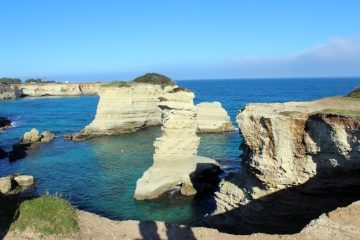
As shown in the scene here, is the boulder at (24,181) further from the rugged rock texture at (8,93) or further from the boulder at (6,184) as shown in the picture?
the rugged rock texture at (8,93)

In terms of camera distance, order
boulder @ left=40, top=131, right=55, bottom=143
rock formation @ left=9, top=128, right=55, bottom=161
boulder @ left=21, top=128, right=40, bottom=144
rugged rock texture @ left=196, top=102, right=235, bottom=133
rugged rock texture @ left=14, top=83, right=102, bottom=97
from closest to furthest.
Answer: rock formation @ left=9, top=128, right=55, bottom=161 < boulder @ left=21, top=128, right=40, bottom=144 < boulder @ left=40, top=131, right=55, bottom=143 < rugged rock texture @ left=196, top=102, right=235, bottom=133 < rugged rock texture @ left=14, top=83, right=102, bottom=97

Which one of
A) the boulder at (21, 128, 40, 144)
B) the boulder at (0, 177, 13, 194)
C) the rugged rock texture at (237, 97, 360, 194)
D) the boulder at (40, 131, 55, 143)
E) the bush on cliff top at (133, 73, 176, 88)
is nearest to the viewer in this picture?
the rugged rock texture at (237, 97, 360, 194)

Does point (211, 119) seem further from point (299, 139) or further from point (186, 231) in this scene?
point (186, 231)

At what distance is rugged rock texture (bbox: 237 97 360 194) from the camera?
18.1 m

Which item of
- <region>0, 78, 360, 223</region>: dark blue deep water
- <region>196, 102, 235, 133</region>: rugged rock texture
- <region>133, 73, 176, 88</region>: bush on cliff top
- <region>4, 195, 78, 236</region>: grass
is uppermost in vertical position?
<region>133, 73, 176, 88</region>: bush on cliff top

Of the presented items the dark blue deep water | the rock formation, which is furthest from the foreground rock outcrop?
the rock formation

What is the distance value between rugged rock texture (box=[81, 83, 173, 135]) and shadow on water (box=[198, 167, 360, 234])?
4437 cm

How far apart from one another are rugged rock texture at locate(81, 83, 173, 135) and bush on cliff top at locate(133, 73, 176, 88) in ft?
10.9

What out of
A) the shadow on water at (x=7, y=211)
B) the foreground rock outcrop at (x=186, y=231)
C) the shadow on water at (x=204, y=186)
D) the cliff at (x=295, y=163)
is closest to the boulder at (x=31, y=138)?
the shadow on water at (x=204, y=186)

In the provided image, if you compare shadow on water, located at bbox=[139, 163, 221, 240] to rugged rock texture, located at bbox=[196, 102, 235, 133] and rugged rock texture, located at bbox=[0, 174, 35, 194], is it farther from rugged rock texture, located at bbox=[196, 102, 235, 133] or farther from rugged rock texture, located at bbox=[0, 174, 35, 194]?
rugged rock texture, located at bbox=[196, 102, 235, 133]

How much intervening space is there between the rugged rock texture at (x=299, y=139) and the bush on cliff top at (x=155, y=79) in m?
52.1

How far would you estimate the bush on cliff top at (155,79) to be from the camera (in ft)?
247

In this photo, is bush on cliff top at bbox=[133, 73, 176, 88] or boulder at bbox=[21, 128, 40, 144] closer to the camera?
boulder at bbox=[21, 128, 40, 144]

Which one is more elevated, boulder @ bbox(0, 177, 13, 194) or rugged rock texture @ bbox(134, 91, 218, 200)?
rugged rock texture @ bbox(134, 91, 218, 200)
